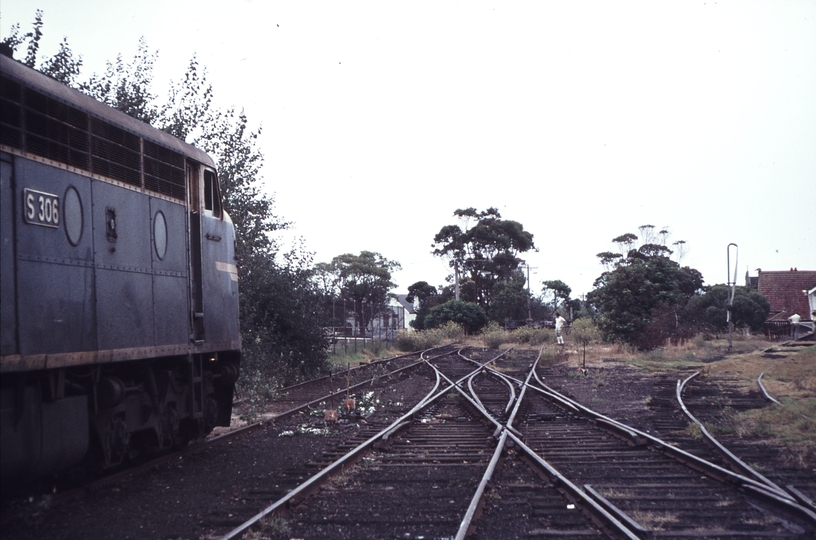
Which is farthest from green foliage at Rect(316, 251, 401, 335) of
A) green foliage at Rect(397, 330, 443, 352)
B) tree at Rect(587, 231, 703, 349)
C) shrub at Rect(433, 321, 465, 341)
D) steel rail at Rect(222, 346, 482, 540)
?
steel rail at Rect(222, 346, 482, 540)

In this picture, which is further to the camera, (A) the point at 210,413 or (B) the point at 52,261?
(A) the point at 210,413

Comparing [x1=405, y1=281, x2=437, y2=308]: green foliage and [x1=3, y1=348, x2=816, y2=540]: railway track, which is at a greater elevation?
[x1=405, y1=281, x2=437, y2=308]: green foliage

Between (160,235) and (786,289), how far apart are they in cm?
5405

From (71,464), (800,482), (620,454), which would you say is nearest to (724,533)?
(800,482)

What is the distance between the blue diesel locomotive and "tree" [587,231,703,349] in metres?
24.5

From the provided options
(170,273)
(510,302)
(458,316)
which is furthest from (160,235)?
(510,302)

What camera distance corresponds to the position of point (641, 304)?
103 feet

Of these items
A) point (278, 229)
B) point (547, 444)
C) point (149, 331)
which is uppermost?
point (278, 229)

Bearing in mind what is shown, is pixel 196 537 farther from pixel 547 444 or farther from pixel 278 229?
pixel 278 229

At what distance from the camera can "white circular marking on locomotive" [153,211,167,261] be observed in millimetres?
8023

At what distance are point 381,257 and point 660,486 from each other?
207ft

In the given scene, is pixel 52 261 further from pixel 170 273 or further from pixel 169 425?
pixel 169 425

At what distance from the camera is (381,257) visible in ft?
228

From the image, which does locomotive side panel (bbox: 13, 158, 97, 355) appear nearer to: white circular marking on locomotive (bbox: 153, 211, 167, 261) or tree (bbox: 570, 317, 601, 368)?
white circular marking on locomotive (bbox: 153, 211, 167, 261)
